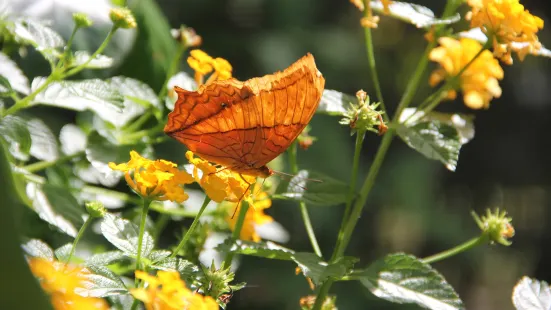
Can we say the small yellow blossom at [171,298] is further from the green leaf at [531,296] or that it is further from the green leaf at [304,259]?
the green leaf at [531,296]

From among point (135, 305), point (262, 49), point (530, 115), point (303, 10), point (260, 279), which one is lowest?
point (260, 279)

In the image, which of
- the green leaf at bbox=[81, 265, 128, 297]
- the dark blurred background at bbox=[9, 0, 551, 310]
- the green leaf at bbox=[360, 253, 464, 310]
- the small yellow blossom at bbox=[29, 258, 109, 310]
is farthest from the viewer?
the dark blurred background at bbox=[9, 0, 551, 310]

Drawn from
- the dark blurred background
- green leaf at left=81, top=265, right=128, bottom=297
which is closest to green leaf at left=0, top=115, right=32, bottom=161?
green leaf at left=81, top=265, right=128, bottom=297

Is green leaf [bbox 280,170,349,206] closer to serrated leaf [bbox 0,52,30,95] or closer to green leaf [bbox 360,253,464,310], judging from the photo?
green leaf [bbox 360,253,464,310]

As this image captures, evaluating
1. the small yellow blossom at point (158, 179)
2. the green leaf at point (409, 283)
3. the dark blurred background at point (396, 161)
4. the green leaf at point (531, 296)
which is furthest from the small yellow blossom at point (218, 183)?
the dark blurred background at point (396, 161)

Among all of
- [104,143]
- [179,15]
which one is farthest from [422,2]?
[104,143]

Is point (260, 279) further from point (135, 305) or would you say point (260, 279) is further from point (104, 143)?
point (135, 305)
